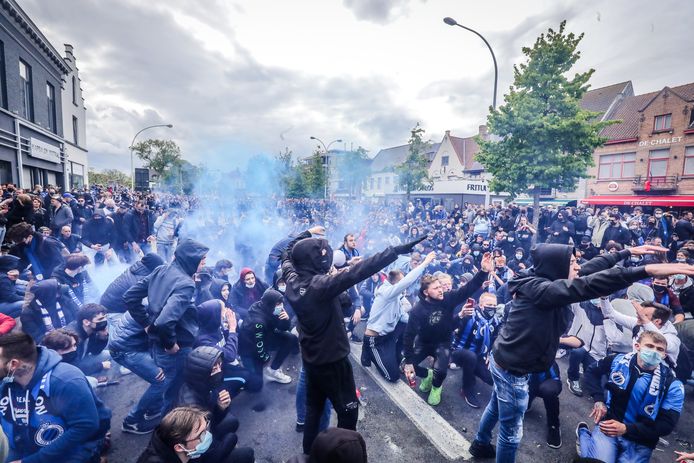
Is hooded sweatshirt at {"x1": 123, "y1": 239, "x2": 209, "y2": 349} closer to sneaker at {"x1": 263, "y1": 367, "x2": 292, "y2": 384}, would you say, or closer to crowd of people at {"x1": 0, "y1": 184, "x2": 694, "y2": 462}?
→ crowd of people at {"x1": 0, "y1": 184, "x2": 694, "y2": 462}

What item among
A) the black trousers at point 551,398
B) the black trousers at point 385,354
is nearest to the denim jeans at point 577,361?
the black trousers at point 551,398

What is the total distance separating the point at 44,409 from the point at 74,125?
3121cm

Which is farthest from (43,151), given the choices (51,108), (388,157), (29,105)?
(388,157)

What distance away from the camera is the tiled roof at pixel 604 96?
27.6 metres

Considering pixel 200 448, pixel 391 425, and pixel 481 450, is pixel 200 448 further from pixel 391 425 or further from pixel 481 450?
pixel 481 450

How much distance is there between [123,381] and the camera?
14.4 ft

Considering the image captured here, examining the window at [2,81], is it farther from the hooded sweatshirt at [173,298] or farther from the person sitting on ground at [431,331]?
the person sitting on ground at [431,331]

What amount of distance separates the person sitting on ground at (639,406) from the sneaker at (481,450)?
755 millimetres

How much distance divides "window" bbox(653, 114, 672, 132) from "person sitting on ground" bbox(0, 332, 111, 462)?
1282 inches

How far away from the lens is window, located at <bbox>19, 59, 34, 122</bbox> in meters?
16.0

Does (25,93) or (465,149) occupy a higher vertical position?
(465,149)

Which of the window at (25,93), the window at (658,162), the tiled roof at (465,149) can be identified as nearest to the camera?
the window at (25,93)

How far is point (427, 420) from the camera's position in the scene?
11.9ft

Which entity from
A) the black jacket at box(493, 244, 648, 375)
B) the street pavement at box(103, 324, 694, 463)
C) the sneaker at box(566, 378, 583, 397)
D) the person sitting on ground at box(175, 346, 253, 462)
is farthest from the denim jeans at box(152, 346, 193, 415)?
the sneaker at box(566, 378, 583, 397)
